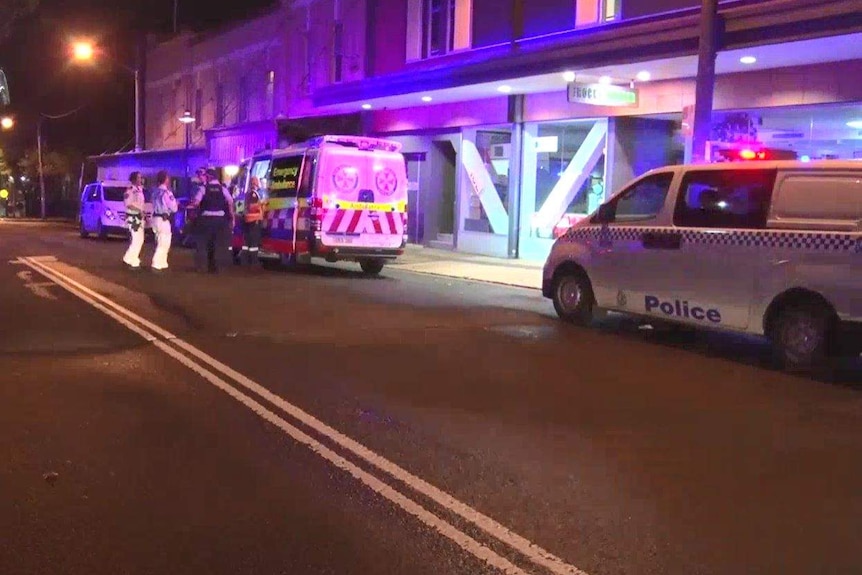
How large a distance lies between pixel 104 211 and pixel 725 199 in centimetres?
2214

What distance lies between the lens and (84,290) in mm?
13930

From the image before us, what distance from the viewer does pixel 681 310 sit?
32.4 ft

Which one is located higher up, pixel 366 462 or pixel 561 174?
pixel 561 174

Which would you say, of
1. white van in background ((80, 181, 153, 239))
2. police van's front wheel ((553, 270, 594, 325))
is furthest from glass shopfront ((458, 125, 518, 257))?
police van's front wheel ((553, 270, 594, 325))

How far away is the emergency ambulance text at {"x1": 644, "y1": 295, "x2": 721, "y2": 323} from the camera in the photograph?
9516mm

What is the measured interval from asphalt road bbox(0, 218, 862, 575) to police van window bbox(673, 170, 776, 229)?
4.58ft

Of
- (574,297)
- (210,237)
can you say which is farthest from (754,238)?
(210,237)

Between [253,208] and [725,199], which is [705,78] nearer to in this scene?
[725,199]

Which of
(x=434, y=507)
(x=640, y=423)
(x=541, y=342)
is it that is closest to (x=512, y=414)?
(x=640, y=423)

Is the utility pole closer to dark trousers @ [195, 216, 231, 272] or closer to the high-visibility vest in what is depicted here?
dark trousers @ [195, 216, 231, 272]

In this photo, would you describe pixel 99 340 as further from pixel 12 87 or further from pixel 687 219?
pixel 12 87

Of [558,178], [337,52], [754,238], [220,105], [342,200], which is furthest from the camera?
[220,105]

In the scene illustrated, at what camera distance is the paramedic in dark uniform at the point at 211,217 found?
16.8 m

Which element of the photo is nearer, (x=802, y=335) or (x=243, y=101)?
(x=802, y=335)
